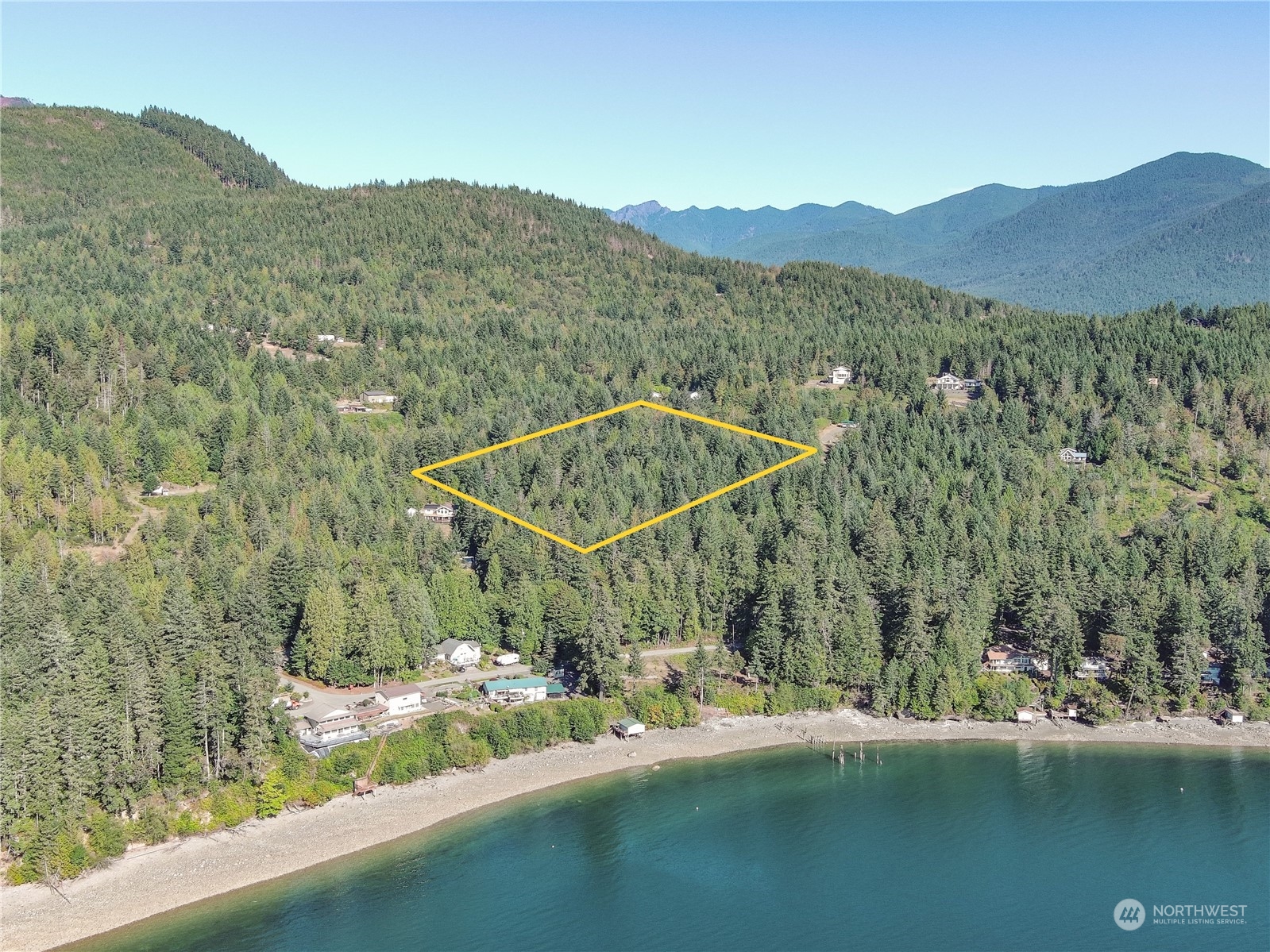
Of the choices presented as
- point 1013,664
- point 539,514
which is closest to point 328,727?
point 539,514

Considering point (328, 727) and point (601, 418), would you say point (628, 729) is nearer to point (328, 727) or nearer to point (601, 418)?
point (328, 727)

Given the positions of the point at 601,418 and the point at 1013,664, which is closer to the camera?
the point at 1013,664

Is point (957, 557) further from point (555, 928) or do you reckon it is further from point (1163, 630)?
point (555, 928)

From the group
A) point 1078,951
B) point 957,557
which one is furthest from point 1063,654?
point 1078,951

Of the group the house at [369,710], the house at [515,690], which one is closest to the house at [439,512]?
the house at [515,690]

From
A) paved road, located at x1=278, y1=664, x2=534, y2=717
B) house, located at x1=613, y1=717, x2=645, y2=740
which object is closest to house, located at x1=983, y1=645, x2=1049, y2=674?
house, located at x1=613, y1=717, x2=645, y2=740

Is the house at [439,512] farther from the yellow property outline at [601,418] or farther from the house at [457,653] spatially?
the house at [457,653]
